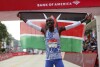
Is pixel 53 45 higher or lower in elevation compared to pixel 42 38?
lower

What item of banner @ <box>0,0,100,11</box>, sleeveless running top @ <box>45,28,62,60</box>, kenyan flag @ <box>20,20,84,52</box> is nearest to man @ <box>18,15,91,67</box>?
sleeveless running top @ <box>45,28,62,60</box>

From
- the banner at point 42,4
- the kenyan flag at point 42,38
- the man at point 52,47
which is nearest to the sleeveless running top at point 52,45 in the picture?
the man at point 52,47

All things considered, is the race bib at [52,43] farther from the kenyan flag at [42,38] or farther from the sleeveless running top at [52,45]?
the kenyan flag at [42,38]

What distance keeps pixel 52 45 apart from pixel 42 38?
719mm

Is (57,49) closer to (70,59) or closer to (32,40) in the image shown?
(32,40)

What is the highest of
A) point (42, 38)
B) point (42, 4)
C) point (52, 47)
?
point (42, 4)

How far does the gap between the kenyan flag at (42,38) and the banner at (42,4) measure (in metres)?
0.38

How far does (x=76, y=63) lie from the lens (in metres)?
10.7

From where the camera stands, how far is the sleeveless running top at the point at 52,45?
6262mm

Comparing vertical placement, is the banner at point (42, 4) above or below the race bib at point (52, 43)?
above

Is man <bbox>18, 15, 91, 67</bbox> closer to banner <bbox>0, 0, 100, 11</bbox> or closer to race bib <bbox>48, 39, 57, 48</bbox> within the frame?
race bib <bbox>48, 39, 57, 48</bbox>

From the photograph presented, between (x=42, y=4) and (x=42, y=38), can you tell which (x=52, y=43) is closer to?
(x=42, y=38)

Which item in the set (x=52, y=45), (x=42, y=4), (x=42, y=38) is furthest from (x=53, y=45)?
(x=42, y=4)

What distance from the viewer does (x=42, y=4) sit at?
23.8ft
